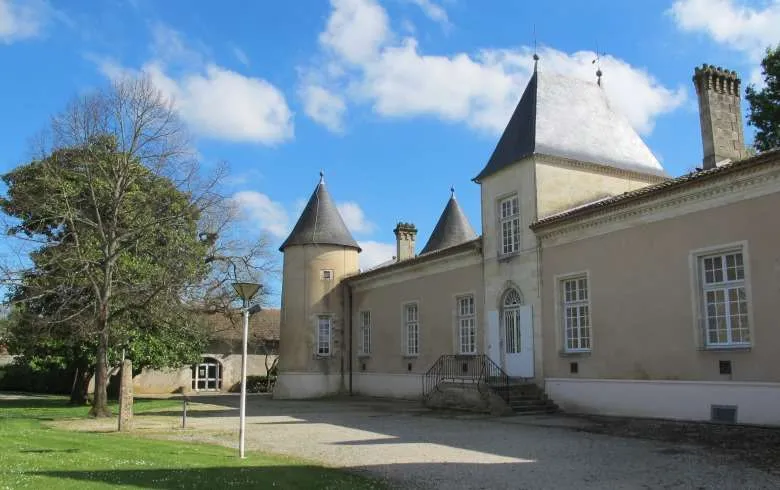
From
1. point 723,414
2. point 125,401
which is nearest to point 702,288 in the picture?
point 723,414

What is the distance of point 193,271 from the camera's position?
16859 millimetres

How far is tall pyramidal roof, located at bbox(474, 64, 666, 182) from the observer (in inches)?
767

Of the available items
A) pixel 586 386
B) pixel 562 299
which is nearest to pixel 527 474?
pixel 586 386

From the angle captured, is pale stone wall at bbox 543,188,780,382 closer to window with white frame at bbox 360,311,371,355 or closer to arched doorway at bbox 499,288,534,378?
arched doorway at bbox 499,288,534,378

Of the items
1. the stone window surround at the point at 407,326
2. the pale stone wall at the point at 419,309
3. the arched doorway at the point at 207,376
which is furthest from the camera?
the arched doorway at the point at 207,376

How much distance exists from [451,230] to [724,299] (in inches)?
780

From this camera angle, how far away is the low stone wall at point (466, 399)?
16.6 meters

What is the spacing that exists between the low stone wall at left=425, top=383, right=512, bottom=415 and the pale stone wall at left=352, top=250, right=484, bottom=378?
240 cm

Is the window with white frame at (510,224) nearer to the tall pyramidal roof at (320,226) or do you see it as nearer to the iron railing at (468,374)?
the iron railing at (468,374)

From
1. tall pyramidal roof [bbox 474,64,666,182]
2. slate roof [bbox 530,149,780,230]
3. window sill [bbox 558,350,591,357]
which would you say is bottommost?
window sill [bbox 558,350,591,357]

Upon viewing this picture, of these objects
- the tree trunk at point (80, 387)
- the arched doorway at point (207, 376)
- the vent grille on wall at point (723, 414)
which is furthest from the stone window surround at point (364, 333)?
the vent grille on wall at point (723, 414)

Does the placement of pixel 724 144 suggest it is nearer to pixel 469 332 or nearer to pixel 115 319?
pixel 469 332

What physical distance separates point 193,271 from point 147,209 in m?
1.99

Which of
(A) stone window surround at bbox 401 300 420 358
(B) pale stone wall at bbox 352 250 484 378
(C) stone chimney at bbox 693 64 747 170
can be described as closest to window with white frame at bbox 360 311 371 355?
(B) pale stone wall at bbox 352 250 484 378
